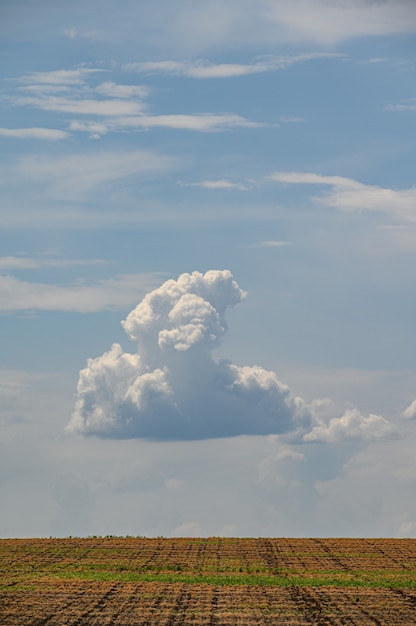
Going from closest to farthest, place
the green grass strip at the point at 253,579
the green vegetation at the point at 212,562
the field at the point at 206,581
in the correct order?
the field at the point at 206,581, the green grass strip at the point at 253,579, the green vegetation at the point at 212,562

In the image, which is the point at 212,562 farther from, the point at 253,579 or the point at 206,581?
the point at 206,581

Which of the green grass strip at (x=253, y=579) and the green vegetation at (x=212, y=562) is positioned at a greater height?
the green vegetation at (x=212, y=562)

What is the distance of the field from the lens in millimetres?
40344

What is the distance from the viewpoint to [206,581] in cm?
5056

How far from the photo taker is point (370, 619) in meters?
40.0

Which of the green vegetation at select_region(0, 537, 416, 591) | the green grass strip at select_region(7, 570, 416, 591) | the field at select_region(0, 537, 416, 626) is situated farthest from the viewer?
the green vegetation at select_region(0, 537, 416, 591)

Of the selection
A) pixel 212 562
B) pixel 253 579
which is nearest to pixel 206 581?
pixel 253 579

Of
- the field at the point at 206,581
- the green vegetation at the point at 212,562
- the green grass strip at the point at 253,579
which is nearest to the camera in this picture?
the field at the point at 206,581

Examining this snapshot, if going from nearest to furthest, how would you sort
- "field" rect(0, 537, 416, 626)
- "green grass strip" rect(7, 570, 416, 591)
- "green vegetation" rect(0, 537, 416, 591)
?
"field" rect(0, 537, 416, 626)
"green grass strip" rect(7, 570, 416, 591)
"green vegetation" rect(0, 537, 416, 591)

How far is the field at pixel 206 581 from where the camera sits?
4034cm

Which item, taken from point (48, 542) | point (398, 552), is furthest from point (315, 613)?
point (48, 542)

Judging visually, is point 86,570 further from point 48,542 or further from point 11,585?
point 48,542

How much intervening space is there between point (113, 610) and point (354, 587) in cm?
1472

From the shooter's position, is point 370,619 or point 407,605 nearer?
point 370,619
